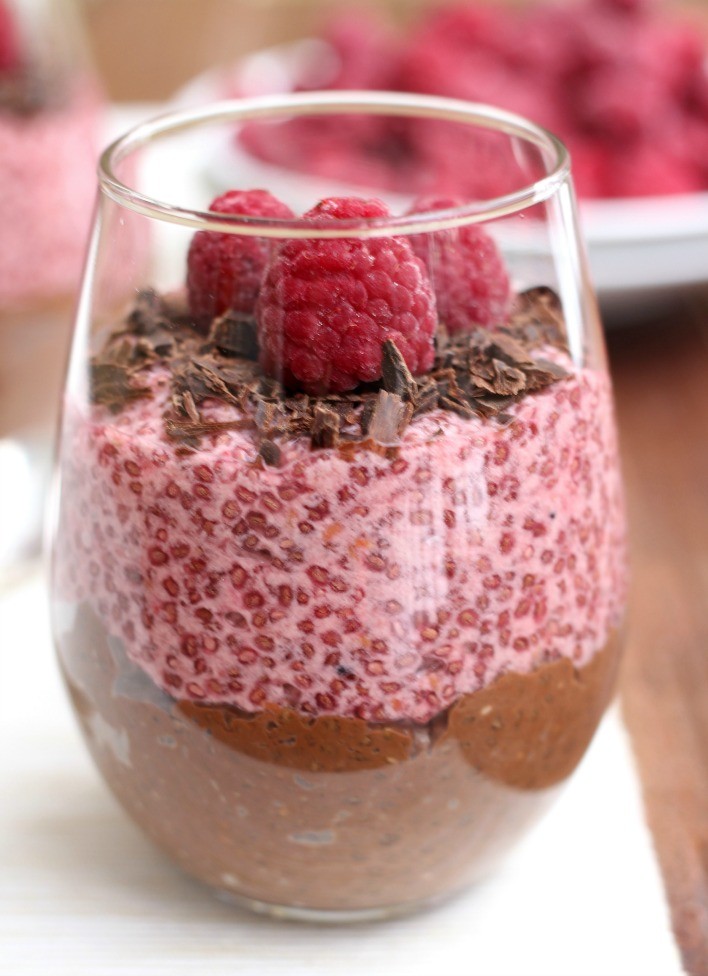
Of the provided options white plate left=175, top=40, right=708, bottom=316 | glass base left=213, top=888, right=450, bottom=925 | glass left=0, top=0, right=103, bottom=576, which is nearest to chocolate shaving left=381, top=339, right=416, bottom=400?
glass base left=213, top=888, right=450, bottom=925

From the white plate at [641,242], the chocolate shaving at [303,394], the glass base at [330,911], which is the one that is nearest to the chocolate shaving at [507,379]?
the chocolate shaving at [303,394]

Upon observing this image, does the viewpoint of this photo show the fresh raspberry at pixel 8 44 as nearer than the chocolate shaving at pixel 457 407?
No

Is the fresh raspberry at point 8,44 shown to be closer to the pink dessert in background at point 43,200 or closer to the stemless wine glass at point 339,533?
the pink dessert in background at point 43,200

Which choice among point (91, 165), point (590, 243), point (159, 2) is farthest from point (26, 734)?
point (159, 2)

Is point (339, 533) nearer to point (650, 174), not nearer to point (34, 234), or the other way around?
point (34, 234)

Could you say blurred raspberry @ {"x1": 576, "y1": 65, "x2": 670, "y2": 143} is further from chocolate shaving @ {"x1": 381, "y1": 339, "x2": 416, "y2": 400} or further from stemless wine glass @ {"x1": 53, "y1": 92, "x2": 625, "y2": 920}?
chocolate shaving @ {"x1": 381, "y1": 339, "x2": 416, "y2": 400}

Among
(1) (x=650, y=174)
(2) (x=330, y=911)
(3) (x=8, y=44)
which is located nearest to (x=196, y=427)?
(2) (x=330, y=911)

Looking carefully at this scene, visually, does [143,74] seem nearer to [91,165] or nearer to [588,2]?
[588,2]
